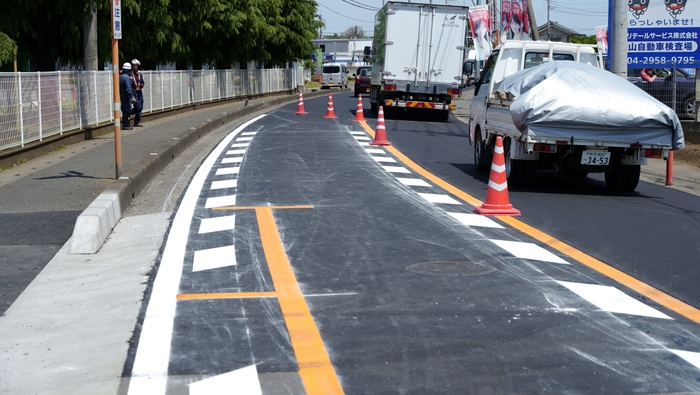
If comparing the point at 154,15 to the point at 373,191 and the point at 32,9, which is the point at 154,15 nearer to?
the point at 32,9

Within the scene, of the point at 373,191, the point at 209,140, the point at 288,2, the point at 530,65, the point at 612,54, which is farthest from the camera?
the point at 288,2

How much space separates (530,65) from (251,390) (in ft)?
40.3

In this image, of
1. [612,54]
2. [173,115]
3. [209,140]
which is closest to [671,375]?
[612,54]

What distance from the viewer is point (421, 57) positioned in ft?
102

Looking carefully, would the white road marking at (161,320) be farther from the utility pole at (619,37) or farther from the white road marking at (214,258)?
the utility pole at (619,37)

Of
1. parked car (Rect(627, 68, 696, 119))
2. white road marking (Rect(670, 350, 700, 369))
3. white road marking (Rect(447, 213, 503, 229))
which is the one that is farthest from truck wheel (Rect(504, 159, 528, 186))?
parked car (Rect(627, 68, 696, 119))

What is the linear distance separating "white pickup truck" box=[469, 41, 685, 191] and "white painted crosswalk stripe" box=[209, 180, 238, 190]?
400 centimetres

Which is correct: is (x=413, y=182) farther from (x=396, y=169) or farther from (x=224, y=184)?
(x=224, y=184)

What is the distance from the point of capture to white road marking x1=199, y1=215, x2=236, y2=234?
31.8 ft

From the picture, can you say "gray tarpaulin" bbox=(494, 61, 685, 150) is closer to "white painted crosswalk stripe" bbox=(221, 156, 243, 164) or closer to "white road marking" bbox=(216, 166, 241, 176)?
"white road marking" bbox=(216, 166, 241, 176)

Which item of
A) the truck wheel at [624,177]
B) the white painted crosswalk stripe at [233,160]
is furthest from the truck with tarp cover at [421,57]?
the truck wheel at [624,177]

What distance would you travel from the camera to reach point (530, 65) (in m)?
16.1

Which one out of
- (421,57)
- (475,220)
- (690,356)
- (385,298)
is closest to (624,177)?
(475,220)

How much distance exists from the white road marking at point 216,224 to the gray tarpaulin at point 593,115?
4513mm
